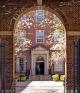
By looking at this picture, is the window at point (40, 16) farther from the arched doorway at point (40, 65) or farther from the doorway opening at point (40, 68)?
the doorway opening at point (40, 68)

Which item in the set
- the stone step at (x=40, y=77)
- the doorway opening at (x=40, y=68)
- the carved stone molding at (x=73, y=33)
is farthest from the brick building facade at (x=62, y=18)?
the doorway opening at (x=40, y=68)

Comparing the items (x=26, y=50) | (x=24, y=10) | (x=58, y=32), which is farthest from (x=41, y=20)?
(x=24, y=10)

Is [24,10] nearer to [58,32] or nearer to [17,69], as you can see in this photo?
[58,32]

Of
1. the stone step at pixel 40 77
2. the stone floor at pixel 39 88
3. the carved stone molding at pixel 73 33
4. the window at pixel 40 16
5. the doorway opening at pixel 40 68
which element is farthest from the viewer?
the doorway opening at pixel 40 68

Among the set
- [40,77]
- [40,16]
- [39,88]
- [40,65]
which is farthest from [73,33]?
[40,65]

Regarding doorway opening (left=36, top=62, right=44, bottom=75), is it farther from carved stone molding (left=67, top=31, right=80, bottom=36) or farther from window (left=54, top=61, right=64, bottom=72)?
carved stone molding (left=67, top=31, right=80, bottom=36)

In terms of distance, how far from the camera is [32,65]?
41.3m

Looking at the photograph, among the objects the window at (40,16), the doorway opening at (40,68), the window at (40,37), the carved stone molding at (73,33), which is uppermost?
the window at (40,16)

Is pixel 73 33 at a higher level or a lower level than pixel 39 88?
higher

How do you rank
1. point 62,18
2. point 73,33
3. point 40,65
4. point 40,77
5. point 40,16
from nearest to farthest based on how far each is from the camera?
point 73,33 < point 62,18 < point 40,77 < point 40,16 < point 40,65

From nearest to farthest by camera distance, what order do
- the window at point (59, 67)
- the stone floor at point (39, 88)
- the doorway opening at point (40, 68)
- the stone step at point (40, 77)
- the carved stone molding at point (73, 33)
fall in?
the carved stone molding at point (73, 33) < the stone floor at point (39, 88) < the stone step at point (40, 77) < the window at point (59, 67) < the doorway opening at point (40, 68)


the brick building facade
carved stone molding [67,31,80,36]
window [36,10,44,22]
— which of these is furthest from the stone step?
carved stone molding [67,31,80,36]

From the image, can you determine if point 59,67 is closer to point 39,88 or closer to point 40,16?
point 40,16

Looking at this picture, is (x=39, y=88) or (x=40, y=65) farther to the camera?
(x=40, y=65)
